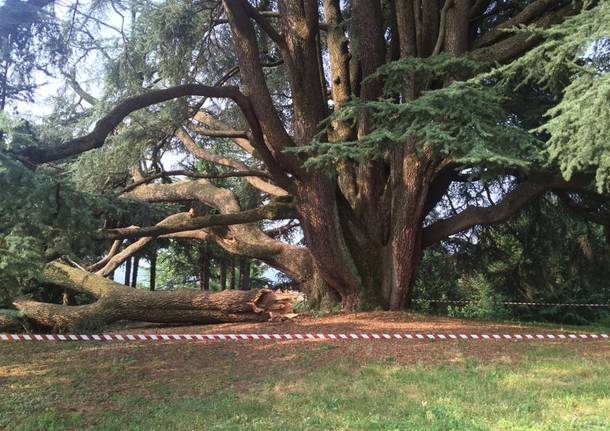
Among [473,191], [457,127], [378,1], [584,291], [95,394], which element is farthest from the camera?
[584,291]

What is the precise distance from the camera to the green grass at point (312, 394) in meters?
4.95

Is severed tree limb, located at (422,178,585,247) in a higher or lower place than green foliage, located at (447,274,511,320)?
higher

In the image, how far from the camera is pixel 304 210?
10914mm

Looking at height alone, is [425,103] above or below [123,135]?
below

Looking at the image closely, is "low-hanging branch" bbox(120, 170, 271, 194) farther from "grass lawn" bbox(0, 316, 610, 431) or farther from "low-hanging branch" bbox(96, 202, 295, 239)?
"grass lawn" bbox(0, 316, 610, 431)

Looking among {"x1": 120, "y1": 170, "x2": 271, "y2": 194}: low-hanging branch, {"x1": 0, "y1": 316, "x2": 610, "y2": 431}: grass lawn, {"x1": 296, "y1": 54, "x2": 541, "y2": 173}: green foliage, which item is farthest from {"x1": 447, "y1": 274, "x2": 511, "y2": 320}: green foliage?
{"x1": 296, "y1": 54, "x2": 541, "y2": 173}: green foliage

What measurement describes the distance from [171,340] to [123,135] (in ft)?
14.0

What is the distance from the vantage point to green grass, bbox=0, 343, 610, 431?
4.95m

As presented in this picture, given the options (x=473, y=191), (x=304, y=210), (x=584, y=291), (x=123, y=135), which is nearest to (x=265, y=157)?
(x=304, y=210)

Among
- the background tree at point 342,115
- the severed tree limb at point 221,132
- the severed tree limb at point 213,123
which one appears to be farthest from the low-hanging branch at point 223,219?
the severed tree limb at point 213,123

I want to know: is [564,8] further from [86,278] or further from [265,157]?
[86,278]

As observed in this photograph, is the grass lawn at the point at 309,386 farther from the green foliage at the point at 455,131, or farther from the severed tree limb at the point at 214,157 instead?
the severed tree limb at the point at 214,157

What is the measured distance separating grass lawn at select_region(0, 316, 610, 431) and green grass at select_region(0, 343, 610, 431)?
0.5 inches

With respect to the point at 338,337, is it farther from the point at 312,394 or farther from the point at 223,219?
the point at 223,219
